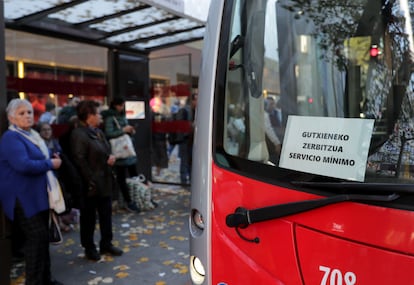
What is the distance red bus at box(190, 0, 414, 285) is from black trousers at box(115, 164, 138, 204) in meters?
4.40

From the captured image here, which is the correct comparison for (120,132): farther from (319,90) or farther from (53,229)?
(319,90)

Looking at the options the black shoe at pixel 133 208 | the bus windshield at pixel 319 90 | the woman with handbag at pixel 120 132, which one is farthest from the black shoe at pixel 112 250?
the bus windshield at pixel 319 90

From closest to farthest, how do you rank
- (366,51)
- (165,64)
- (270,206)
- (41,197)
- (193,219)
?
(270,206)
(366,51)
(193,219)
(41,197)
(165,64)

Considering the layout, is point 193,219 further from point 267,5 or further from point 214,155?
point 267,5

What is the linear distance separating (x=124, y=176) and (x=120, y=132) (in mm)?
725

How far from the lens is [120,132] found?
240 inches

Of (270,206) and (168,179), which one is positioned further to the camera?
(168,179)

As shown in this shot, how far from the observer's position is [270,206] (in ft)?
5.70

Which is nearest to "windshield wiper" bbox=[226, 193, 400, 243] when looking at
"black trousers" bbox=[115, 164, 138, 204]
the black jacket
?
the black jacket

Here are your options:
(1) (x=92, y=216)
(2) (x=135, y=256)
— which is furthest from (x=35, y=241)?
(2) (x=135, y=256)

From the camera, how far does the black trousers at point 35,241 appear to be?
3.35 m

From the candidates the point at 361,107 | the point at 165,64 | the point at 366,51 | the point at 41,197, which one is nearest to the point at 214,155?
the point at 361,107

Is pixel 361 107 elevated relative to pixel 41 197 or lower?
elevated

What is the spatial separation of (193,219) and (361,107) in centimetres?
98
